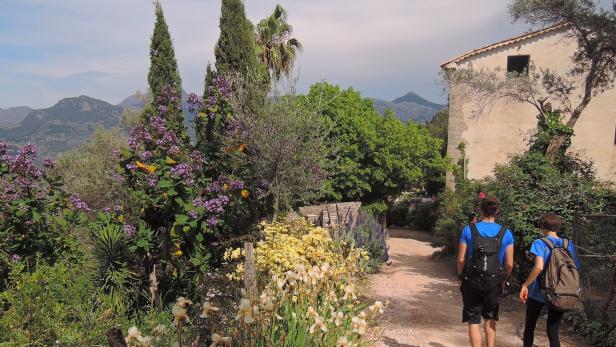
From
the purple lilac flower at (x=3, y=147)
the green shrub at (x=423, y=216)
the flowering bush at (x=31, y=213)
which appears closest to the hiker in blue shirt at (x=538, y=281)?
the flowering bush at (x=31, y=213)

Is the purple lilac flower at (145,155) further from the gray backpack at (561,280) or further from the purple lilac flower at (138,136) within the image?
the gray backpack at (561,280)

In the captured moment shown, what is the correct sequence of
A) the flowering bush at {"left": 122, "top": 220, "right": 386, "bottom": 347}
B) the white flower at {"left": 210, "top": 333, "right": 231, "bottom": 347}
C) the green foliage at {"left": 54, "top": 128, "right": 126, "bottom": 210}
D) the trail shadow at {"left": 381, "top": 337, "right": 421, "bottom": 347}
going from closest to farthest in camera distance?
the white flower at {"left": 210, "top": 333, "right": 231, "bottom": 347} < the flowering bush at {"left": 122, "top": 220, "right": 386, "bottom": 347} < the trail shadow at {"left": 381, "top": 337, "right": 421, "bottom": 347} < the green foliage at {"left": 54, "top": 128, "right": 126, "bottom": 210}

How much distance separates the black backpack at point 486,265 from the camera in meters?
4.14

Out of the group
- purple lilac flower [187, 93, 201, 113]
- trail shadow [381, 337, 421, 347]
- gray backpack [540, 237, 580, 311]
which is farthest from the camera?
purple lilac flower [187, 93, 201, 113]

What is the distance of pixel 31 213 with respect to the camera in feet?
17.6

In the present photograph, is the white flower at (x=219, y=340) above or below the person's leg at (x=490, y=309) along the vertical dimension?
above

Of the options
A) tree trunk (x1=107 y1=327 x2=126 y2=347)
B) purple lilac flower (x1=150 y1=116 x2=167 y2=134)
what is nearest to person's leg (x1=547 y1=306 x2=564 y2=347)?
tree trunk (x1=107 y1=327 x2=126 y2=347)

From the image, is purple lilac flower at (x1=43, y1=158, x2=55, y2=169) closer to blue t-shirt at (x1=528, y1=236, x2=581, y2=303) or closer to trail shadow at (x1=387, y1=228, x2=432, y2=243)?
blue t-shirt at (x1=528, y1=236, x2=581, y2=303)

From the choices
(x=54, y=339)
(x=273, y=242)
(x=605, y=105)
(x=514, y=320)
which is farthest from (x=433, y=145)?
(x=54, y=339)

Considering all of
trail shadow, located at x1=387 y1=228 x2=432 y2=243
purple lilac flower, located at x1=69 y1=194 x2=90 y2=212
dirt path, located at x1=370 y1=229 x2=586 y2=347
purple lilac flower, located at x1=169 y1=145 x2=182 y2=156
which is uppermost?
purple lilac flower, located at x1=169 y1=145 x2=182 y2=156

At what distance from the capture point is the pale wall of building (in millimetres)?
16797

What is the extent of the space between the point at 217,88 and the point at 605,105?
53.7ft

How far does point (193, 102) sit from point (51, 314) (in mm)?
3542

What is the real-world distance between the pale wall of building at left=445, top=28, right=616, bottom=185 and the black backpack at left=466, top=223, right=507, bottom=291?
1348 cm
